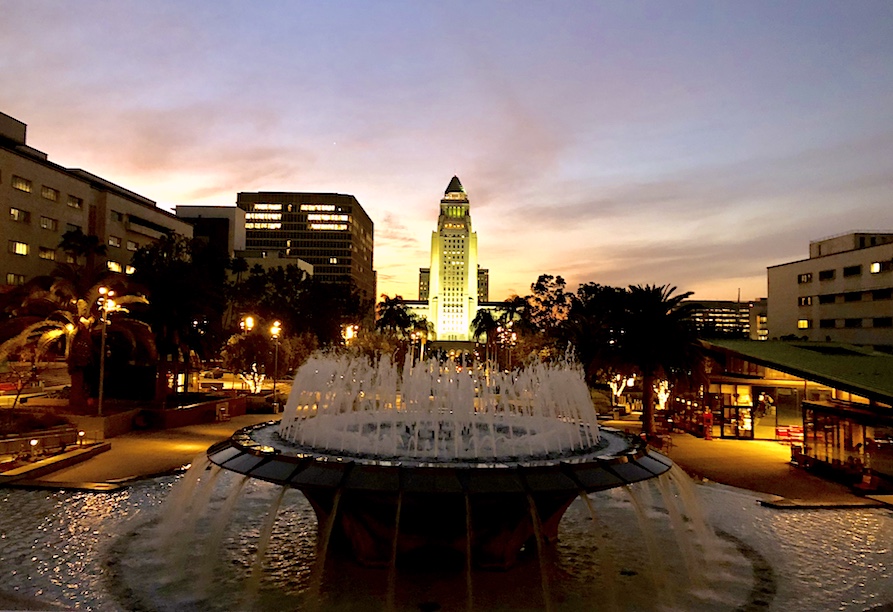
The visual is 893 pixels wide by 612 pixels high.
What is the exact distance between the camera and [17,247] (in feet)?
177

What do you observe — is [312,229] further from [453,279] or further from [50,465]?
[50,465]

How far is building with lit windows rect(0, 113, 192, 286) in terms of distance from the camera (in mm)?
53000

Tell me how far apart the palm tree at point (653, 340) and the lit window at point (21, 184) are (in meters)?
54.3

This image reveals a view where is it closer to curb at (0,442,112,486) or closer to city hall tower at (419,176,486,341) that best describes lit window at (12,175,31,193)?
curb at (0,442,112,486)

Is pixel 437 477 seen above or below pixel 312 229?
below

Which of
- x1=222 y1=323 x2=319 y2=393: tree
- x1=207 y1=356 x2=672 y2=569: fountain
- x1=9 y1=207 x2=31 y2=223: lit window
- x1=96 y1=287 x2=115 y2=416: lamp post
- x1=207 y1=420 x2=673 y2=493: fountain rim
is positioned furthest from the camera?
x1=9 y1=207 x2=31 y2=223: lit window

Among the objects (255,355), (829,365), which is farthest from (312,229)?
(829,365)

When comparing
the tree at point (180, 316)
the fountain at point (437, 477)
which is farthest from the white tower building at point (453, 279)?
the fountain at point (437, 477)

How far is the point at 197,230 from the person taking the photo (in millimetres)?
112625

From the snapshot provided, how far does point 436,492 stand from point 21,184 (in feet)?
200

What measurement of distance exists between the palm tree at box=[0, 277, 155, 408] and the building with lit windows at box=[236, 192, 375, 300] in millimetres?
140820

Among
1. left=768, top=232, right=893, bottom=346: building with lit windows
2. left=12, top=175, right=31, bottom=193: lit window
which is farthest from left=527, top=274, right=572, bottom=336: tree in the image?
left=12, top=175, right=31, bottom=193: lit window

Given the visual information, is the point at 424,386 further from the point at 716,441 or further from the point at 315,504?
the point at 716,441

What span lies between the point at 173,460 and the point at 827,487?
1968 cm
